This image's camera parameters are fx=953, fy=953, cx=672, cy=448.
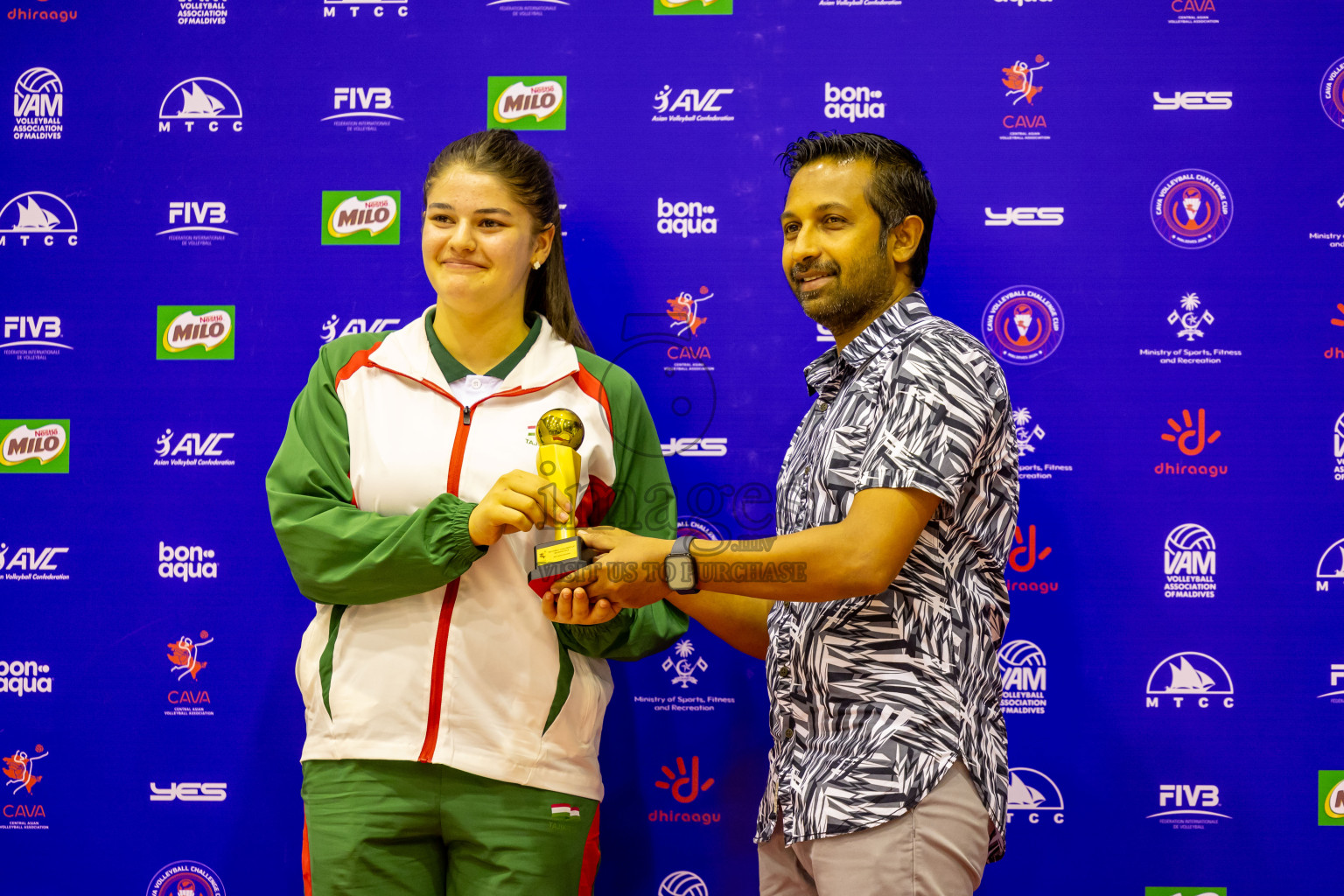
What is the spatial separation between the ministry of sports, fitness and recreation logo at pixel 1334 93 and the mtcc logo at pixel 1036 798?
199cm

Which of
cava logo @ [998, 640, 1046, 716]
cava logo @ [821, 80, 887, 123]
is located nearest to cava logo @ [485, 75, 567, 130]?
cava logo @ [821, 80, 887, 123]

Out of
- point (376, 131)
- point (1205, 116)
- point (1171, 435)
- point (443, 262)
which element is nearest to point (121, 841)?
point (443, 262)

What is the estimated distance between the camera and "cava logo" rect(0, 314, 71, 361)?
8.93ft

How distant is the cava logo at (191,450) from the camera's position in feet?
8.82

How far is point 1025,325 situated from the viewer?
2.65 metres

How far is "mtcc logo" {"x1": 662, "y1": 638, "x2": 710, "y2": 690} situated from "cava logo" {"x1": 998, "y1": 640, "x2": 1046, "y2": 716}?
32.6 inches

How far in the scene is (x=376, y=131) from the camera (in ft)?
8.85

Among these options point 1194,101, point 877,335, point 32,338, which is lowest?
point 877,335

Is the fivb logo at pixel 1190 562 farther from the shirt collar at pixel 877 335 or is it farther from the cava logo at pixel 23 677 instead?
the cava logo at pixel 23 677

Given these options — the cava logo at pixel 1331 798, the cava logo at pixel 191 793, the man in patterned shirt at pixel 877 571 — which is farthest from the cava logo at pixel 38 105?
the cava logo at pixel 1331 798

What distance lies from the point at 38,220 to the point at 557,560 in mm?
2061

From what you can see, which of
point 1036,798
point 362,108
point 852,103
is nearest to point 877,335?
point 852,103

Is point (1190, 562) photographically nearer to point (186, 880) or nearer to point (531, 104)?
point (531, 104)

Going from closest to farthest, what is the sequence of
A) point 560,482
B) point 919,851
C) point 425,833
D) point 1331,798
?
point 919,851 → point 560,482 → point 425,833 → point 1331,798
